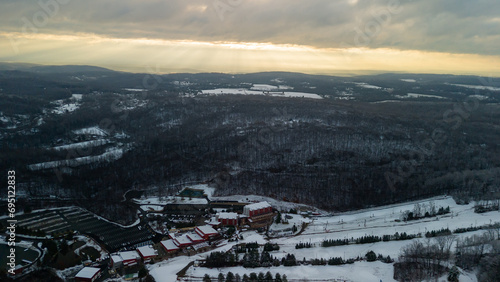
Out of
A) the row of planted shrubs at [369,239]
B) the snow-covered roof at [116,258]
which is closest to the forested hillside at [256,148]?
the row of planted shrubs at [369,239]

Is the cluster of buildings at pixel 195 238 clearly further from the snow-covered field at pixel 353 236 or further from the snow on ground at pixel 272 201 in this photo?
the snow on ground at pixel 272 201

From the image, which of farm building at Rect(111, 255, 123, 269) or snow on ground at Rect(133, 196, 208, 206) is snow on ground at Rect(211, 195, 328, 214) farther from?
farm building at Rect(111, 255, 123, 269)

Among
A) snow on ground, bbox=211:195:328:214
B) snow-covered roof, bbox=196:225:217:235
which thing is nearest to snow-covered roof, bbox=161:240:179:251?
snow-covered roof, bbox=196:225:217:235

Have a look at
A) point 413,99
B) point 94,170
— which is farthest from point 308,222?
point 413,99

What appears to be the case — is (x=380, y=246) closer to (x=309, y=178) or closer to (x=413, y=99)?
(x=309, y=178)

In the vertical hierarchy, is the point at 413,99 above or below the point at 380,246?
above
